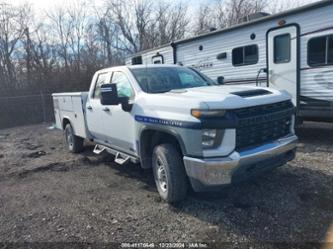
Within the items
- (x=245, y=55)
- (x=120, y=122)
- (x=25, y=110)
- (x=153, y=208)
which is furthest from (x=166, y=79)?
(x=25, y=110)

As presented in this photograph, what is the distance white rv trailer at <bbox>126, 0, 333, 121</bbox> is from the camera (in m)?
6.45

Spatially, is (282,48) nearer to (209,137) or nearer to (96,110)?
(96,110)

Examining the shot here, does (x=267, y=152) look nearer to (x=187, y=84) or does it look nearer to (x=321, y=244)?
(x=321, y=244)

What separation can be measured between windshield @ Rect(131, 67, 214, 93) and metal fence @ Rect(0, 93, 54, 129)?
44.0ft

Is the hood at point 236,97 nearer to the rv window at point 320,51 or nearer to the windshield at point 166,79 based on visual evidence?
the windshield at point 166,79

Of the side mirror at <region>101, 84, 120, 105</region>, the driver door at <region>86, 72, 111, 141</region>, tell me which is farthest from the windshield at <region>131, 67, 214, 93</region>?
the driver door at <region>86, 72, 111, 141</region>

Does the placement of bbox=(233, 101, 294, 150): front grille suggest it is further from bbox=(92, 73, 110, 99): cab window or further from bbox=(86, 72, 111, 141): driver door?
bbox=(92, 73, 110, 99): cab window

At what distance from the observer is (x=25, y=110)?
17.1m

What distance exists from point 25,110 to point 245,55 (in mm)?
13523

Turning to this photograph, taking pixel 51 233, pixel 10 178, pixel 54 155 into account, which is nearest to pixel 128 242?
pixel 51 233

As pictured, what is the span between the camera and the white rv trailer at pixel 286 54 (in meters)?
6.45

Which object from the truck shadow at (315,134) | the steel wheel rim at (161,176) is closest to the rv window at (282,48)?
the truck shadow at (315,134)

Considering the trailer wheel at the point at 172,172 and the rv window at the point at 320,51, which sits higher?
the rv window at the point at 320,51

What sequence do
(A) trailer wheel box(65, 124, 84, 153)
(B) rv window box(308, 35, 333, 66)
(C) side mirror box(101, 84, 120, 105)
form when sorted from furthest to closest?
(A) trailer wheel box(65, 124, 84, 153)
(B) rv window box(308, 35, 333, 66)
(C) side mirror box(101, 84, 120, 105)
